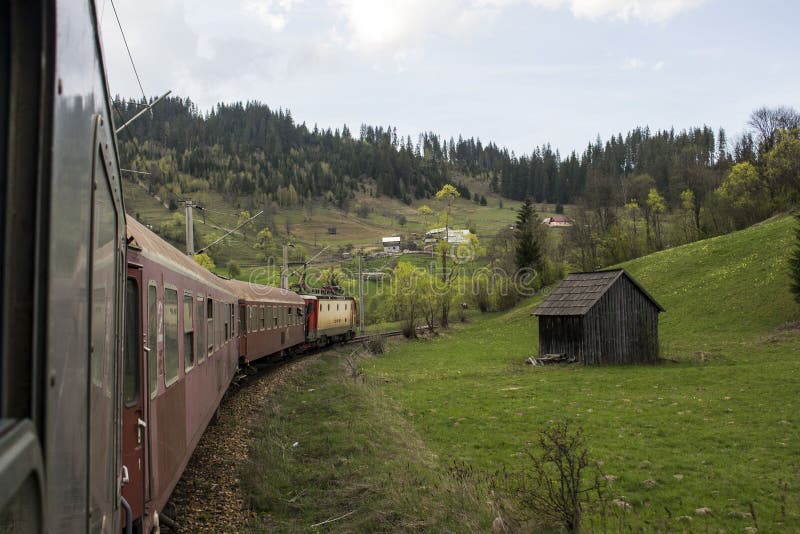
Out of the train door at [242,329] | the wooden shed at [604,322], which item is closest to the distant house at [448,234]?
the wooden shed at [604,322]

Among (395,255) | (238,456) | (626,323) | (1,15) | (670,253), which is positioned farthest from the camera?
(395,255)

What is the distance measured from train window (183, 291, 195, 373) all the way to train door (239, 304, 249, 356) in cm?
1014

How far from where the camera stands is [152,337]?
5.91m

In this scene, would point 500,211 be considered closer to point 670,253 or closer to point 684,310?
point 670,253

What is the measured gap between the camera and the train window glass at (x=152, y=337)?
5762 millimetres

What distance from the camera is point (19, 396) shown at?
1266 millimetres

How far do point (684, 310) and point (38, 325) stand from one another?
44.1m

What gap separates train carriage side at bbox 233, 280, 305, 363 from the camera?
1894 centimetres

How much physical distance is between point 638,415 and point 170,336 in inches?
541

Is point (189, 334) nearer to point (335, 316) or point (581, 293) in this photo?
point (581, 293)

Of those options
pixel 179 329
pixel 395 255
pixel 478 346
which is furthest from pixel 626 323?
pixel 395 255

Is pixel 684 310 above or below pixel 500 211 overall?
below

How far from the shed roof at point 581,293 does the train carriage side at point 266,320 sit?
1168 cm

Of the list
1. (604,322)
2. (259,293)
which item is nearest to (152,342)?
(259,293)
